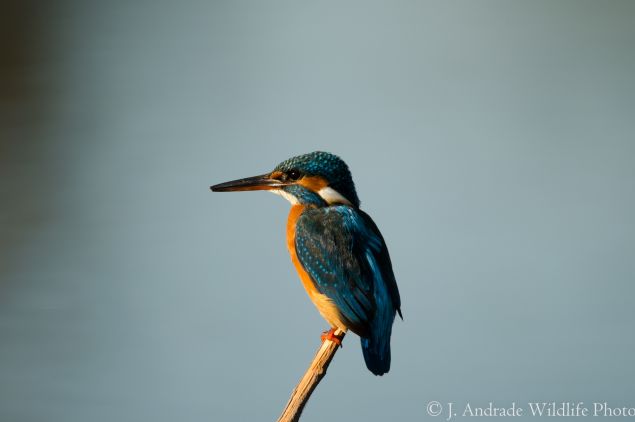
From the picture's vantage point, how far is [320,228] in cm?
188

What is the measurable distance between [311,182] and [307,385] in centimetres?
50

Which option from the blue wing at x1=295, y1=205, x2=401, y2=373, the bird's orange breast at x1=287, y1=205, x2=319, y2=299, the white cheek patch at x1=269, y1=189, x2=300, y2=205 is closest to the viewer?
the blue wing at x1=295, y1=205, x2=401, y2=373

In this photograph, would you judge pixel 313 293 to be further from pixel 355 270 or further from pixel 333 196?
pixel 333 196

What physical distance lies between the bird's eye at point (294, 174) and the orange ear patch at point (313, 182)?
0.01 meters

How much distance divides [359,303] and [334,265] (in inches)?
4.2

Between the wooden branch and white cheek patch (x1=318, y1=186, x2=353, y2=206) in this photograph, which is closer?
the wooden branch

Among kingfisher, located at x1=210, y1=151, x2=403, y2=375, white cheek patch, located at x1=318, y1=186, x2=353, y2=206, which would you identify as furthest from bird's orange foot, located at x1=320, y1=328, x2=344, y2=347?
white cheek patch, located at x1=318, y1=186, x2=353, y2=206

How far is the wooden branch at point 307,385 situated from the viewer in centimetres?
164

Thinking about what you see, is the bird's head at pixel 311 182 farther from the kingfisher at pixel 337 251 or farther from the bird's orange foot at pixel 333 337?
the bird's orange foot at pixel 333 337

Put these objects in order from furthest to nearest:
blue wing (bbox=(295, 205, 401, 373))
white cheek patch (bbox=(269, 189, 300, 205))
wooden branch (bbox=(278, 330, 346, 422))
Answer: white cheek patch (bbox=(269, 189, 300, 205)) → blue wing (bbox=(295, 205, 401, 373)) → wooden branch (bbox=(278, 330, 346, 422))

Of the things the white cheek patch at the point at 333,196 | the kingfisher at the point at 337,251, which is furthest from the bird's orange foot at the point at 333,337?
the white cheek patch at the point at 333,196

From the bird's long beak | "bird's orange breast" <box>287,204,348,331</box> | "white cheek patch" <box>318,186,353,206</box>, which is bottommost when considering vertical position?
"bird's orange breast" <box>287,204,348,331</box>

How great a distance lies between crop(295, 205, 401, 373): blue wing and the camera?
1.75 m

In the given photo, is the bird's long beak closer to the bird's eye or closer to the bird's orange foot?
the bird's eye
